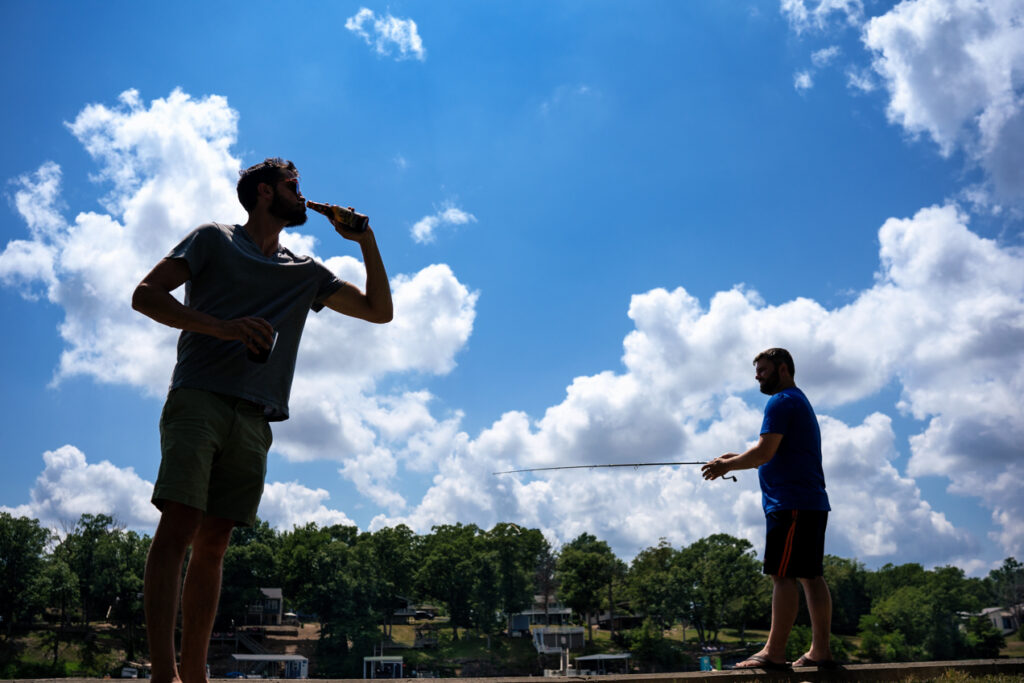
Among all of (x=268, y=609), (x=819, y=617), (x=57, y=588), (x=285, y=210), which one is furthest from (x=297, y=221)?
(x=268, y=609)

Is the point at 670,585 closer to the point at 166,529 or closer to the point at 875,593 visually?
the point at 875,593

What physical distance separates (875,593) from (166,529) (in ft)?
336

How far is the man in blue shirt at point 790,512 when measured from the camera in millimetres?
4266

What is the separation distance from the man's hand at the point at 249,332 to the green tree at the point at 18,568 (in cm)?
6105

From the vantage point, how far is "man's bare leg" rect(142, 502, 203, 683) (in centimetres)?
228

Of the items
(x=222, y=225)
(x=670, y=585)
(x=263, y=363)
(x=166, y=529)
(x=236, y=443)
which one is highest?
(x=222, y=225)

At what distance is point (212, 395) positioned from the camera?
252 cm

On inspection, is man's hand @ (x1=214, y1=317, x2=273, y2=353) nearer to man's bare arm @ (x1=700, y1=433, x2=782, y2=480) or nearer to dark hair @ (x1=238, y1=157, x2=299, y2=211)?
dark hair @ (x1=238, y1=157, x2=299, y2=211)

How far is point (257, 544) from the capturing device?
6312 centimetres

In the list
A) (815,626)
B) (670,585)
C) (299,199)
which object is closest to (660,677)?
(815,626)

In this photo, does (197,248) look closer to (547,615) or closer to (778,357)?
(778,357)

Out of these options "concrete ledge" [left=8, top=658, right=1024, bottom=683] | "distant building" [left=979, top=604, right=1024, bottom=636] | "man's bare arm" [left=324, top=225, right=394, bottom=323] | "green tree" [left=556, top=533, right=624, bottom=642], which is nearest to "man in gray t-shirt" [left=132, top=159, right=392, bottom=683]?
"man's bare arm" [left=324, top=225, right=394, bottom=323]

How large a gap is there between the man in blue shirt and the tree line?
58.5 metres

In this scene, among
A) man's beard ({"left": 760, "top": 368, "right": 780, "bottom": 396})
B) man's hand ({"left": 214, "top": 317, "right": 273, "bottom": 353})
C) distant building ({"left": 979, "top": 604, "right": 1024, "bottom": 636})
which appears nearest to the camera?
man's hand ({"left": 214, "top": 317, "right": 273, "bottom": 353})
